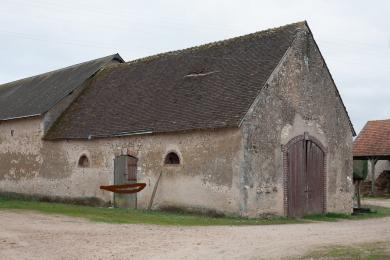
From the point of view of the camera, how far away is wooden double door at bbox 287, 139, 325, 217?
59.4 feet

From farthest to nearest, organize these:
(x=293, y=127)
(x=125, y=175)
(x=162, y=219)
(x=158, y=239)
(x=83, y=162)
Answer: (x=83, y=162), (x=125, y=175), (x=293, y=127), (x=162, y=219), (x=158, y=239)

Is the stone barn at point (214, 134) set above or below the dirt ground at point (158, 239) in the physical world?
above

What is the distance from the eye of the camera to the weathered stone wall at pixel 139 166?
55.7 feet

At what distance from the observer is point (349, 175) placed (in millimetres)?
20562

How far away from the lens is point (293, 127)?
18375mm

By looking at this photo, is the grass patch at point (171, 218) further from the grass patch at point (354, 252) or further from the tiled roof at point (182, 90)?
the grass patch at point (354, 252)

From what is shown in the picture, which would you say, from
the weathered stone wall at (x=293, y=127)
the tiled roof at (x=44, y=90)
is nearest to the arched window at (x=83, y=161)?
the tiled roof at (x=44, y=90)

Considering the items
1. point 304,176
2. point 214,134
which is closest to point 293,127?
point 304,176

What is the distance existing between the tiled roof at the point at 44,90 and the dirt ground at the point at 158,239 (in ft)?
35.6

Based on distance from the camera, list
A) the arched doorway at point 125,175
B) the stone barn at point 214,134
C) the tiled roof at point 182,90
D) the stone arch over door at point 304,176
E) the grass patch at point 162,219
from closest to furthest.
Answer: the grass patch at point 162,219 < the stone barn at point 214,134 < the tiled roof at point 182,90 < the stone arch over door at point 304,176 < the arched doorway at point 125,175

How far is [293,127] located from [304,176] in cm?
174

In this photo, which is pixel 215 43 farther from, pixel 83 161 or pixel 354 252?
pixel 354 252

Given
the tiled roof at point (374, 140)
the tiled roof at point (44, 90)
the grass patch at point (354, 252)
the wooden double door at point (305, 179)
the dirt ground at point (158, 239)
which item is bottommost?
the grass patch at point (354, 252)

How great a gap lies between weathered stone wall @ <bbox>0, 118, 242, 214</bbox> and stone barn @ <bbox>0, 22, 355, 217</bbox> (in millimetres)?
40
